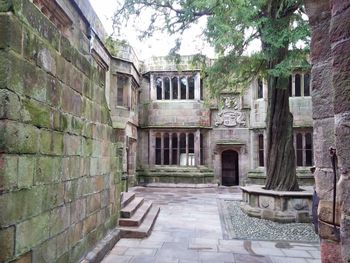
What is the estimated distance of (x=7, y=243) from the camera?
232 cm

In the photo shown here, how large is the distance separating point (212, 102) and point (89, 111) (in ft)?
44.0

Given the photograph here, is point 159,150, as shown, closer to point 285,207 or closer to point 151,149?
point 151,149

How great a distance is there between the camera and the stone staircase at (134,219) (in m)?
5.71

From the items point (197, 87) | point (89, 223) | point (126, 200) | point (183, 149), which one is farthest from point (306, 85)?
point (89, 223)

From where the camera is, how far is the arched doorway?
18391 mm

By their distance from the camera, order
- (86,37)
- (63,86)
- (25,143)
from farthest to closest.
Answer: (86,37)
(63,86)
(25,143)

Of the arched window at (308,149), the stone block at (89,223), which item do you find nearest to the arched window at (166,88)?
the arched window at (308,149)

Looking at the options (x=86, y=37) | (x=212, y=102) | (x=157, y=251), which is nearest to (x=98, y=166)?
(x=157, y=251)

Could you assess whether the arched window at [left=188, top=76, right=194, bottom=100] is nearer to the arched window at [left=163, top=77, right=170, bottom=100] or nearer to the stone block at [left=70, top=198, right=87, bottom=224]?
the arched window at [left=163, top=77, right=170, bottom=100]

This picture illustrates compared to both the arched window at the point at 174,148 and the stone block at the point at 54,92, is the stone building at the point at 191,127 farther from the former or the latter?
the stone block at the point at 54,92

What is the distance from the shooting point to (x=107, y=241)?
189 inches

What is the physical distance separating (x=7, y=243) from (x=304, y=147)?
1551cm

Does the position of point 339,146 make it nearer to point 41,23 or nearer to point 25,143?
point 25,143

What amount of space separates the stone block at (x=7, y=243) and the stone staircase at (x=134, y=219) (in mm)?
3411
